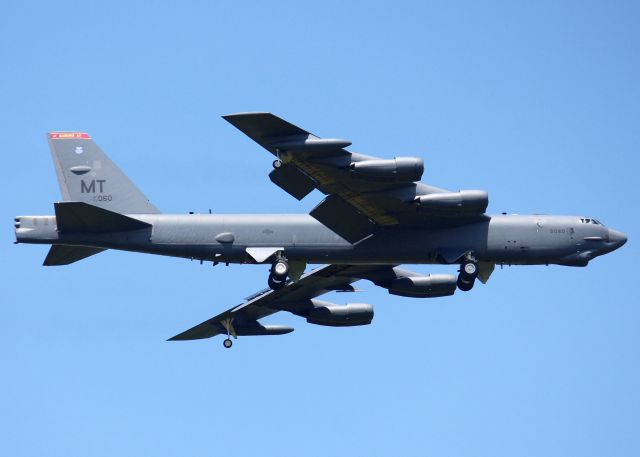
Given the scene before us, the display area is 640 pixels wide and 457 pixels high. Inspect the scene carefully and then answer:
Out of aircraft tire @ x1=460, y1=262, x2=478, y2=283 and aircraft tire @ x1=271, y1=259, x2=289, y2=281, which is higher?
aircraft tire @ x1=460, y1=262, x2=478, y2=283

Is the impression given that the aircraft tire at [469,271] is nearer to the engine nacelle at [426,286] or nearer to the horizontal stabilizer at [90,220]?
the engine nacelle at [426,286]

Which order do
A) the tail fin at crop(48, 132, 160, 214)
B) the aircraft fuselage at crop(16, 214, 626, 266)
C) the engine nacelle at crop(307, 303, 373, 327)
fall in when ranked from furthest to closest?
the engine nacelle at crop(307, 303, 373, 327) < the tail fin at crop(48, 132, 160, 214) < the aircraft fuselage at crop(16, 214, 626, 266)

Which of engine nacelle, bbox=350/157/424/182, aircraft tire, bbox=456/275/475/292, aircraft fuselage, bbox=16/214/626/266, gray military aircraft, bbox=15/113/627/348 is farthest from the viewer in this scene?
aircraft tire, bbox=456/275/475/292

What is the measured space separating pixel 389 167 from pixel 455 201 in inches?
152

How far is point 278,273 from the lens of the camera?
4881 cm

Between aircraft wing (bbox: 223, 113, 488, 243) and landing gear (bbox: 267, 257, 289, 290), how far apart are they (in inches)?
83.4

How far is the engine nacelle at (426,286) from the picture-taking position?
5353 centimetres

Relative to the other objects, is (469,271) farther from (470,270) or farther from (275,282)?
(275,282)

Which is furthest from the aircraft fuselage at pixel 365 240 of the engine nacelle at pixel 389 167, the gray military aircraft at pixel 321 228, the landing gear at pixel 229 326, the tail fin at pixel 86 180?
the landing gear at pixel 229 326

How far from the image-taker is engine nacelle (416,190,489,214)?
46781 mm

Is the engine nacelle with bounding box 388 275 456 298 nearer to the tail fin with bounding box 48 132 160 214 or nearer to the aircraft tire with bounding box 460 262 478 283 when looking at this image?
the aircraft tire with bounding box 460 262 478 283

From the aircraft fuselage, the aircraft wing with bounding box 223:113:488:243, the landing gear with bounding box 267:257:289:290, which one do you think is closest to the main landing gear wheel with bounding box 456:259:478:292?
the aircraft fuselage

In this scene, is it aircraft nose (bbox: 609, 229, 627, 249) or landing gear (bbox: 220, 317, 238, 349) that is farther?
landing gear (bbox: 220, 317, 238, 349)

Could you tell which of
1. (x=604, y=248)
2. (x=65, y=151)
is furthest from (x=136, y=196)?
(x=604, y=248)
